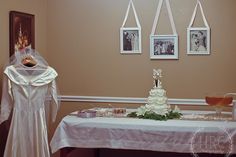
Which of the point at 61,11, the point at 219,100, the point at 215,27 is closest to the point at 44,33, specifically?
the point at 61,11

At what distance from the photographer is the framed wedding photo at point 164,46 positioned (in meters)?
4.27

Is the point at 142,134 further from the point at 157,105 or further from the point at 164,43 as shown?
the point at 164,43

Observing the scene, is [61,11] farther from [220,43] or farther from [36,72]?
[220,43]

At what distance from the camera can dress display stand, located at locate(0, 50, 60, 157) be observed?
3436 mm

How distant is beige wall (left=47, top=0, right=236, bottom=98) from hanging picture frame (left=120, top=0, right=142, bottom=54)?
0.05 meters

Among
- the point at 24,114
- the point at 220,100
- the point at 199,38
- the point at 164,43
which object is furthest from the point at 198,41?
the point at 24,114

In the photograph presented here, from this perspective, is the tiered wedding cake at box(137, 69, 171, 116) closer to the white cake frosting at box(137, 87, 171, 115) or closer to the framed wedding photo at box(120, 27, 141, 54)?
the white cake frosting at box(137, 87, 171, 115)

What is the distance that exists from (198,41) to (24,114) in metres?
1.97

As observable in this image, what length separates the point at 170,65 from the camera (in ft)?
14.2

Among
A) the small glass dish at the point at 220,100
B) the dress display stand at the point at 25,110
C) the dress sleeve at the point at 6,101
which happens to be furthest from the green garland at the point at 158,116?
the dress sleeve at the point at 6,101

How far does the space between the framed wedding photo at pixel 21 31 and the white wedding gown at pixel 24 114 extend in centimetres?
54

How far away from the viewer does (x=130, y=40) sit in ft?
14.4

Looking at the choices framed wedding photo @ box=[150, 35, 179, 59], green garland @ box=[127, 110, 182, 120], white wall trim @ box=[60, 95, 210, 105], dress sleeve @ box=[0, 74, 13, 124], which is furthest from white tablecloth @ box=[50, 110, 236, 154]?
framed wedding photo @ box=[150, 35, 179, 59]

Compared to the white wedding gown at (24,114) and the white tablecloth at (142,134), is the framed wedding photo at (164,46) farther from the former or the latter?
the white wedding gown at (24,114)
